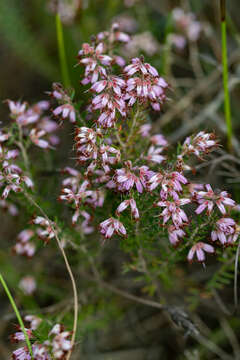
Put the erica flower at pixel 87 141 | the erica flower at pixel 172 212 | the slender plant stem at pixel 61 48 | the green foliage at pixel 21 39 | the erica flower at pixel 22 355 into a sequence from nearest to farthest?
the erica flower at pixel 87 141
the erica flower at pixel 172 212
the erica flower at pixel 22 355
the slender plant stem at pixel 61 48
the green foliage at pixel 21 39

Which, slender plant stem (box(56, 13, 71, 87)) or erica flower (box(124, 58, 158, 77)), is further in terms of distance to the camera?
slender plant stem (box(56, 13, 71, 87))

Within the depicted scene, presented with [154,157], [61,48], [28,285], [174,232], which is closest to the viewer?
[174,232]

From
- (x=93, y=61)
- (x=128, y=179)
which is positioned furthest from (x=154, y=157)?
(x=93, y=61)

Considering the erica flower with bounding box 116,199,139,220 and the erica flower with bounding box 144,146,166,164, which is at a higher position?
the erica flower with bounding box 144,146,166,164

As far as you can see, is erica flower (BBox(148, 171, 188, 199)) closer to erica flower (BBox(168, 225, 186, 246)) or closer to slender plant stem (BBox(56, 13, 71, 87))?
erica flower (BBox(168, 225, 186, 246))

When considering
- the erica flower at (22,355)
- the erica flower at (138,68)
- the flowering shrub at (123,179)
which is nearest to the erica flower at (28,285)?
the flowering shrub at (123,179)

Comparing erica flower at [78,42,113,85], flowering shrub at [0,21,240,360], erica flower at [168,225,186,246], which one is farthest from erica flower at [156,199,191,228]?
erica flower at [78,42,113,85]

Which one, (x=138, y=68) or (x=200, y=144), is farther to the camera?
(x=200, y=144)

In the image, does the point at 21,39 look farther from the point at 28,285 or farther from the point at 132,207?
the point at 132,207

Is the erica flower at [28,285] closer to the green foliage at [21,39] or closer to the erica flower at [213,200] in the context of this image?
the erica flower at [213,200]

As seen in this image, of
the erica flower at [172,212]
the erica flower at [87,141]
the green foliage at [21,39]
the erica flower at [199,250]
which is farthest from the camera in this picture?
the green foliage at [21,39]

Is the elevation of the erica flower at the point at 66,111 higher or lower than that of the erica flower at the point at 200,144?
higher

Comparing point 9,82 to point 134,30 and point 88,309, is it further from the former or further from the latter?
point 88,309
